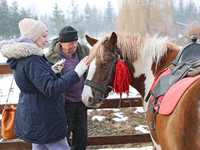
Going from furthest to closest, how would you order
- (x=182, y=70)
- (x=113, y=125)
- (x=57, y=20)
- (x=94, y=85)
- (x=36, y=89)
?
(x=57, y=20)
(x=113, y=125)
(x=94, y=85)
(x=36, y=89)
(x=182, y=70)

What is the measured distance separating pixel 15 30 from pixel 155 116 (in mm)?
21863

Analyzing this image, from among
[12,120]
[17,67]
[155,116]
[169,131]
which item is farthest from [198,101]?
[12,120]

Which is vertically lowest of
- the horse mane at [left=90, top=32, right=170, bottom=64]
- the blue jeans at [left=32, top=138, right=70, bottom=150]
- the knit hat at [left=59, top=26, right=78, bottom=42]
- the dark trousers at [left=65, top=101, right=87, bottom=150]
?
the dark trousers at [left=65, top=101, right=87, bottom=150]

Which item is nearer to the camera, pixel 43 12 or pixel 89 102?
pixel 89 102

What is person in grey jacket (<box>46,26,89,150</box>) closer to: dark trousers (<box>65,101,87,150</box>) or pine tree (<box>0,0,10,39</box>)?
dark trousers (<box>65,101,87,150</box>)

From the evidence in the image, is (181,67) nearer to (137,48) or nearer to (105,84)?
(137,48)

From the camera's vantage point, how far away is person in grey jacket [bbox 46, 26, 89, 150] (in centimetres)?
211

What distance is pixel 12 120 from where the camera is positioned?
182 cm

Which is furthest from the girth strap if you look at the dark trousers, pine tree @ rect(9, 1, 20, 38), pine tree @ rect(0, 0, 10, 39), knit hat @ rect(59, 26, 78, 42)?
pine tree @ rect(0, 0, 10, 39)

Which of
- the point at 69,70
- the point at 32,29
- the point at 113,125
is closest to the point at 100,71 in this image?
the point at 69,70

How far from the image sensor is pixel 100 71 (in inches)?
72.6

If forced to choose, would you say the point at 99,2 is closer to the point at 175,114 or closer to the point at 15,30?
the point at 15,30

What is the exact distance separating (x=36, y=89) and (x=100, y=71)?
697 millimetres

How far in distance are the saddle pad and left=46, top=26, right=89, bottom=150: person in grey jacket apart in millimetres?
1216
